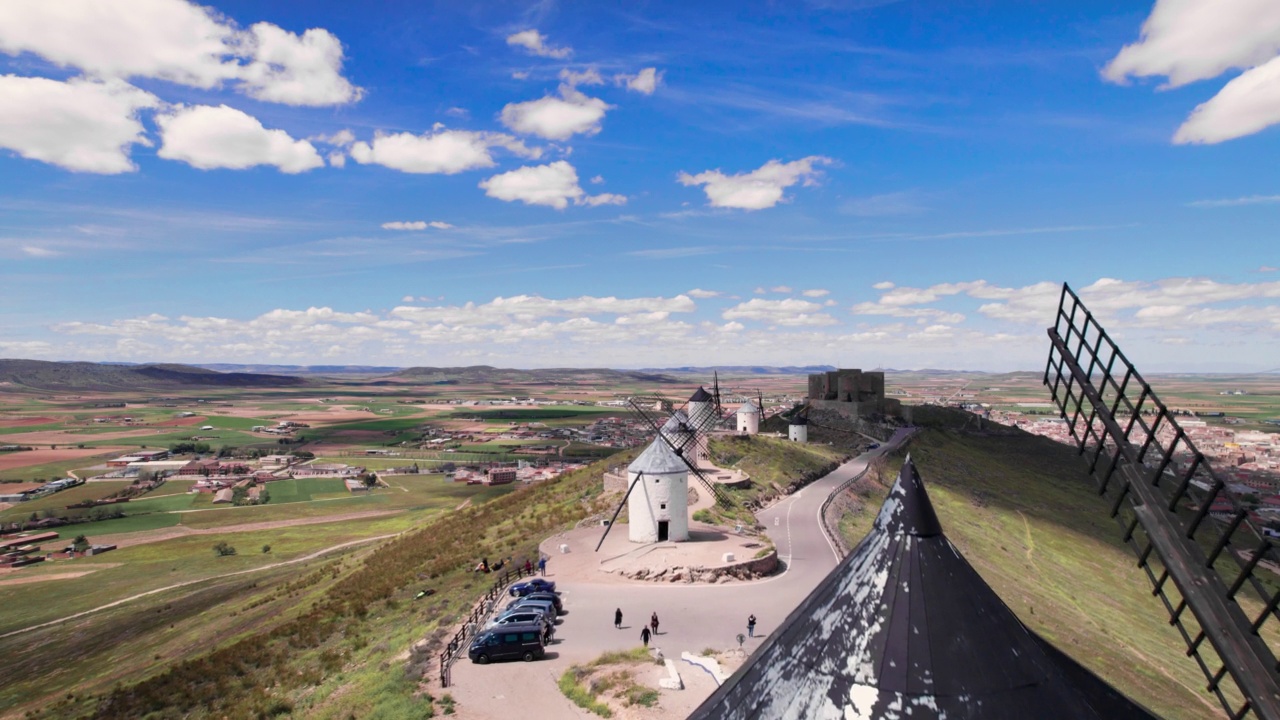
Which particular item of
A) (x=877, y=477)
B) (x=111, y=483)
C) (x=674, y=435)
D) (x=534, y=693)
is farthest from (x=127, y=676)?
(x=111, y=483)

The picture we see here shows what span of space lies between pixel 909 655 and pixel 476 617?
20833 millimetres

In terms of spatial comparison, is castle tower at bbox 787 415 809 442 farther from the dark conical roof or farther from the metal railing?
the dark conical roof

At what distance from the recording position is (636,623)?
896 inches

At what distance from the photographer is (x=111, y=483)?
115 metres

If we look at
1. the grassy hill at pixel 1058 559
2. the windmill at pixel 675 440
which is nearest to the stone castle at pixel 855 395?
the grassy hill at pixel 1058 559

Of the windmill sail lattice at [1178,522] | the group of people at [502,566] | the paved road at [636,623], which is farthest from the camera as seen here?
the group of people at [502,566]

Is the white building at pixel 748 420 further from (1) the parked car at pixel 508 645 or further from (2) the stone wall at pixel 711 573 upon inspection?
(1) the parked car at pixel 508 645

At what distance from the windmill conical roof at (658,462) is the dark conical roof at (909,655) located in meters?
26.9

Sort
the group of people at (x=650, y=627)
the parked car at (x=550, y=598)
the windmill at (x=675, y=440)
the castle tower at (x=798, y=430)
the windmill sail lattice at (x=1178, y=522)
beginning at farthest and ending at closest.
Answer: the castle tower at (x=798, y=430), the windmill at (x=675, y=440), the parked car at (x=550, y=598), the group of people at (x=650, y=627), the windmill sail lattice at (x=1178, y=522)

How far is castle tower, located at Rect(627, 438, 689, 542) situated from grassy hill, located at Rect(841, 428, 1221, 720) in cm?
999

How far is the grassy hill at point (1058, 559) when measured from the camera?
25328mm

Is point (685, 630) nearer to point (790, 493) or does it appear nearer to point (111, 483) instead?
point (790, 493)

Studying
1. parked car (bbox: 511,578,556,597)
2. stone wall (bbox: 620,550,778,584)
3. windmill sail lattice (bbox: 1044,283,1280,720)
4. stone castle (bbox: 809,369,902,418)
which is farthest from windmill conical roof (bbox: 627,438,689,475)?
stone castle (bbox: 809,369,902,418)

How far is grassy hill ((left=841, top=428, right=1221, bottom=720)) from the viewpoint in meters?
25.3
